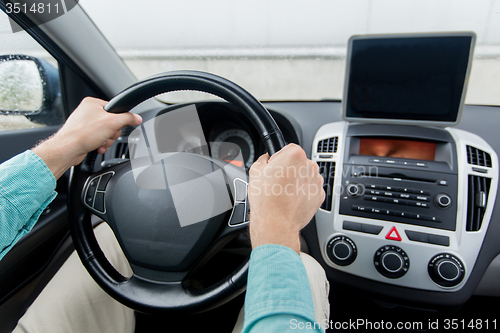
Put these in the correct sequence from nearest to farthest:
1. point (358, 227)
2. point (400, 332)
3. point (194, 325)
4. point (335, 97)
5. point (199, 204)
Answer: point (199, 204)
point (194, 325)
point (358, 227)
point (400, 332)
point (335, 97)

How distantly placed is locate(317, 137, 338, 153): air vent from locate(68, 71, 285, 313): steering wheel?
0.47 metres

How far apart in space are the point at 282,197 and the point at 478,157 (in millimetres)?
869

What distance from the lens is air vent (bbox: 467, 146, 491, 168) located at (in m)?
0.95

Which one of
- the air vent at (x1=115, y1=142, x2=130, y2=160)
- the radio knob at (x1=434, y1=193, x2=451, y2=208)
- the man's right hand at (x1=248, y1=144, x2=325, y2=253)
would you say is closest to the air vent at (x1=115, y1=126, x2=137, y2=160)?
the air vent at (x1=115, y1=142, x2=130, y2=160)

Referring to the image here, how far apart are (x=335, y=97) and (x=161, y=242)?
1031mm

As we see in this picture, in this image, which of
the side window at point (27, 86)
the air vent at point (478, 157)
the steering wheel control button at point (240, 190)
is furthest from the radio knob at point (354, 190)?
the side window at point (27, 86)

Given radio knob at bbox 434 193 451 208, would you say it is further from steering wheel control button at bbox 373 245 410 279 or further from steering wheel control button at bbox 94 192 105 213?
steering wheel control button at bbox 94 192 105 213

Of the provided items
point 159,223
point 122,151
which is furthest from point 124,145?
point 159,223

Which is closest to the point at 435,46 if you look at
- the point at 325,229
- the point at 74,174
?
the point at 325,229

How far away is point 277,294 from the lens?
406 millimetres

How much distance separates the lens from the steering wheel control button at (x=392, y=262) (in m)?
0.91

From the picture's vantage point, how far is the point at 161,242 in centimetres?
Result: 70

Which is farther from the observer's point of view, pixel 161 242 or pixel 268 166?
pixel 161 242

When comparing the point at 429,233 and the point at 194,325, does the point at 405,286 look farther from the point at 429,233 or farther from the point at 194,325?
the point at 194,325
